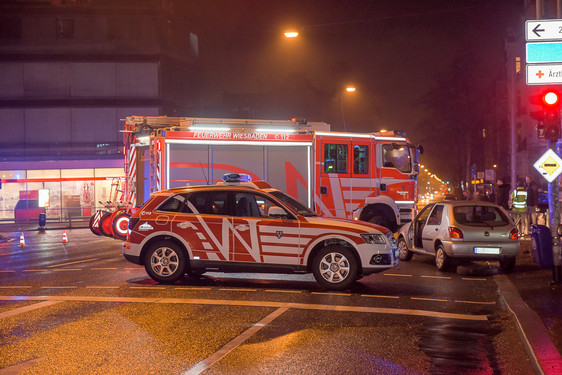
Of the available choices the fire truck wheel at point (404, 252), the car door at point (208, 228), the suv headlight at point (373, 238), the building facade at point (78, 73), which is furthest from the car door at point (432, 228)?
the building facade at point (78, 73)

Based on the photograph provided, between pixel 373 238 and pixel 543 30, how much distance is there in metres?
5.99

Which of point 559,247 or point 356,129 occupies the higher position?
point 356,129

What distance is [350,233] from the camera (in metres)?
10.7

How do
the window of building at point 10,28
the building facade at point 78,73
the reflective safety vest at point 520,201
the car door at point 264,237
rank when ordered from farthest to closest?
the window of building at point 10,28 → the building facade at point 78,73 → the reflective safety vest at point 520,201 → the car door at point 264,237

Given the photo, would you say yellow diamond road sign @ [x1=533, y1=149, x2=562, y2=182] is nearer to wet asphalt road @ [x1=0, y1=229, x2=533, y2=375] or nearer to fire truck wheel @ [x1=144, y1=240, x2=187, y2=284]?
wet asphalt road @ [x1=0, y1=229, x2=533, y2=375]

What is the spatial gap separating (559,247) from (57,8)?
51.6 meters

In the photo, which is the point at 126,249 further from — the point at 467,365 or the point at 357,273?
the point at 467,365

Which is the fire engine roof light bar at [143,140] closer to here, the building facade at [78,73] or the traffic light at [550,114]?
the traffic light at [550,114]

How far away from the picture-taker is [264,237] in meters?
11.0

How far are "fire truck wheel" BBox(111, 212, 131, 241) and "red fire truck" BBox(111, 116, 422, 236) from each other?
1.49 feet

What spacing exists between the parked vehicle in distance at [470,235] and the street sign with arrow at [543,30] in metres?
3.54

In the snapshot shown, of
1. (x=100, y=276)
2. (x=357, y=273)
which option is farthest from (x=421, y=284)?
(x=100, y=276)

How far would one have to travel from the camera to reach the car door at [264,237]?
428 inches

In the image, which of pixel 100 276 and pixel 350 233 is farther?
pixel 100 276
